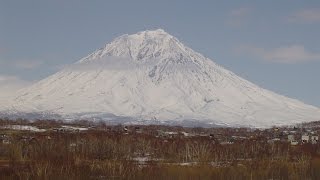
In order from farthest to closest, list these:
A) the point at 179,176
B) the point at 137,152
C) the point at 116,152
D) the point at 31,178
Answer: the point at 137,152 → the point at 116,152 → the point at 179,176 → the point at 31,178

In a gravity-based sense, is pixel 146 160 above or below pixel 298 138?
below

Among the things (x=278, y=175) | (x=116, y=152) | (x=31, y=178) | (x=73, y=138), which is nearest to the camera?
(x=31, y=178)

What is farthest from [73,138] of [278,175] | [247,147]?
[278,175]

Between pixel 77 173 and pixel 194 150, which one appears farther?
pixel 194 150

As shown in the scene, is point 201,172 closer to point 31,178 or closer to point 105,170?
point 105,170

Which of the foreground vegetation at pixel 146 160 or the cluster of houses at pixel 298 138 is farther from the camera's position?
the cluster of houses at pixel 298 138

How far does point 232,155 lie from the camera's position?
3713 inches

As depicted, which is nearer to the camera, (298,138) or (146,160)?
(146,160)

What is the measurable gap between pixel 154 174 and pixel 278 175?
11.5 m

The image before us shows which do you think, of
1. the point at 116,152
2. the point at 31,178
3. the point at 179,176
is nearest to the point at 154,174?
the point at 179,176

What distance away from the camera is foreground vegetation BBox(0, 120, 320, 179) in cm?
5088

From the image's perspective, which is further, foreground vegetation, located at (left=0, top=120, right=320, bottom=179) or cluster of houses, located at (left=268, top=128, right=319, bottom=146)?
cluster of houses, located at (left=268, top=128, right=319, bottom=146)

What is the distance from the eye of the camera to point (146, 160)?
256ft

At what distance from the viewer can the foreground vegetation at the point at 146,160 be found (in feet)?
167
